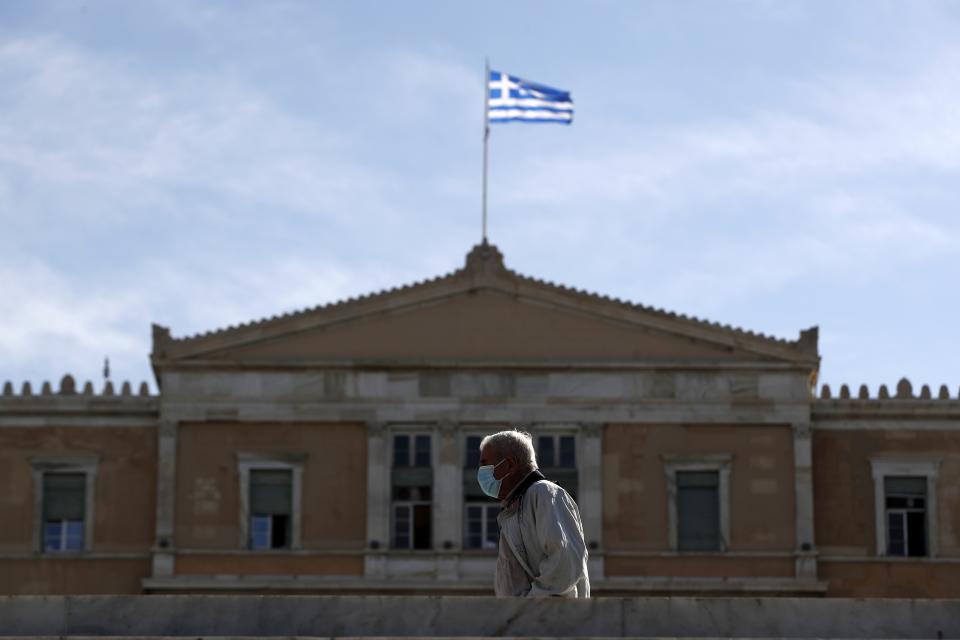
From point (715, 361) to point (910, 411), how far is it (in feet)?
12.9

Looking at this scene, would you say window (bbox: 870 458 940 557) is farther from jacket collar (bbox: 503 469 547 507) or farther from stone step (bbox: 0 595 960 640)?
stone step (bbox: 0 595 960 640)

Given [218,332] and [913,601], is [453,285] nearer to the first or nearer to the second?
[218,332]

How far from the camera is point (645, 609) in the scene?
11.9m

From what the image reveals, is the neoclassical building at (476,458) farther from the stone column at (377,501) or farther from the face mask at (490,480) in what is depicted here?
the face mask at (490,480)

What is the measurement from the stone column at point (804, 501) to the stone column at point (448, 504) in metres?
6.29

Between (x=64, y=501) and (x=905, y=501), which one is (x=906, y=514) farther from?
(x=64, y=501)

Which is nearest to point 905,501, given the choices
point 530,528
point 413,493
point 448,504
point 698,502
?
point 698,502

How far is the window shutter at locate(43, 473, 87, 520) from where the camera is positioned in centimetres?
4678

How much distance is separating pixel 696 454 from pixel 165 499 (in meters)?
9.98

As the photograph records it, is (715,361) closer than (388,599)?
→ No

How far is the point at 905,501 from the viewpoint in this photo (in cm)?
4662

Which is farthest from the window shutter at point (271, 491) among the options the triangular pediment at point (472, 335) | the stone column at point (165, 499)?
the triangular pediment at point (472, 335)

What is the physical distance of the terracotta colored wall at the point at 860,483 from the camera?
46344 mm

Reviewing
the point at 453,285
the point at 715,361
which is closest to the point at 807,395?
the point at 715,361
